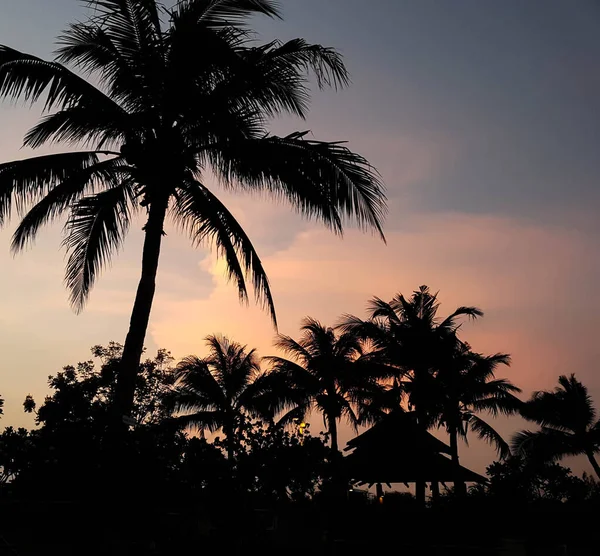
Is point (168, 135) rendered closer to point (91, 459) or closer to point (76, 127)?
point (76, 127)

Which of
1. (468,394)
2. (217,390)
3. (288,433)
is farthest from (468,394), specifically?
(288,433)

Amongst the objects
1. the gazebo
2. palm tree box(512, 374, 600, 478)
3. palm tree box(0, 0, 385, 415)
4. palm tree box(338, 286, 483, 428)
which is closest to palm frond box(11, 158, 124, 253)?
palm tree box(0, 0, 385, 415)

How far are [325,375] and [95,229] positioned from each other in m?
23.1

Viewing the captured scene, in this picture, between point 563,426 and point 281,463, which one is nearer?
point 281,463

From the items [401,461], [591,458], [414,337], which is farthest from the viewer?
[591,458]

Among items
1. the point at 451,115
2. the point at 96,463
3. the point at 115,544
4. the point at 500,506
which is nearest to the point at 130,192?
the point at 96,463

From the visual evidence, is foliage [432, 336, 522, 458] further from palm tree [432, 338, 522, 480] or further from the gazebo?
the gazebo

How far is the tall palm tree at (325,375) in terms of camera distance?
32562 mm

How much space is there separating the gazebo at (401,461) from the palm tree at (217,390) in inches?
717

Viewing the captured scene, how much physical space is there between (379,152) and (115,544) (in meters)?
10.4

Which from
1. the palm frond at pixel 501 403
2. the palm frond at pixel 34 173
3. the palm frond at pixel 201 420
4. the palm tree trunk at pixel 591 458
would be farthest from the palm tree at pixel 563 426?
the palm frond at pixel 34 173

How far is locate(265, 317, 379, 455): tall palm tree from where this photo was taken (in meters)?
32.6

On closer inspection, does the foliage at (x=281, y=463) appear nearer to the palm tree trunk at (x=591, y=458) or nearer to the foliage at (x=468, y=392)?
the foliage at (x=468, y=392)

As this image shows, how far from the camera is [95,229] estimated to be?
11617 millimetres
